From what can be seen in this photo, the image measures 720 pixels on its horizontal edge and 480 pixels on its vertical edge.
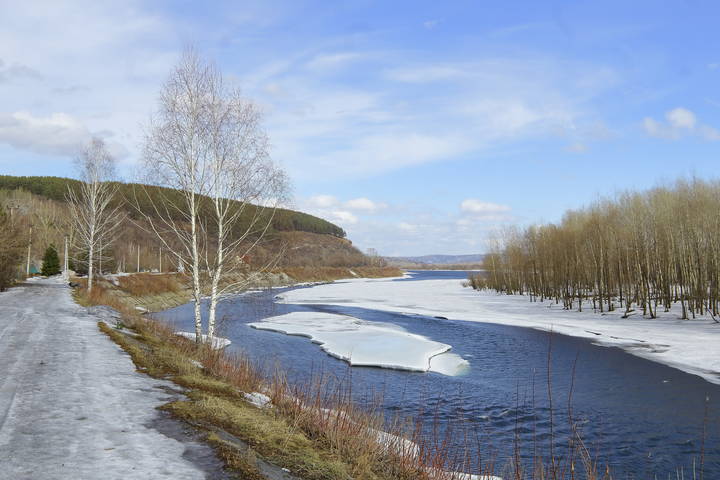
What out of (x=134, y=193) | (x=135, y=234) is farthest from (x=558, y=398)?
(x=135, y=234)

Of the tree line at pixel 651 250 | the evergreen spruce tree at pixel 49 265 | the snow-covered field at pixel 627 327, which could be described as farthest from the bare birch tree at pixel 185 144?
the evergreen spruce tree at pixel 49 265

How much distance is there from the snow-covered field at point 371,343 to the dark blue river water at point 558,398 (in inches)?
28.3

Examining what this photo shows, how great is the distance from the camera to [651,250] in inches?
1254

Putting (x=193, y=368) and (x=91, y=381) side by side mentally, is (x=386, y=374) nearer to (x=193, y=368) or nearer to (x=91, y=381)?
(x=193, y=368)

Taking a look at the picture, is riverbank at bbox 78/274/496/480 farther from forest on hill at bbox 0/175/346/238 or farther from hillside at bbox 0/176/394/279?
forest on hill at bbox 0/175/346/238

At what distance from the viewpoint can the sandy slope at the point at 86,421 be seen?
5.41m

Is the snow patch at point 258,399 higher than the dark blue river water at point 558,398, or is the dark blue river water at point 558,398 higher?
the snow patch at point 258,399

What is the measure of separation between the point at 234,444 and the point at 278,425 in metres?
1.26

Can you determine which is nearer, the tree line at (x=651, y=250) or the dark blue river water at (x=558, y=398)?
the dark blue river water at (x=558, y=398)

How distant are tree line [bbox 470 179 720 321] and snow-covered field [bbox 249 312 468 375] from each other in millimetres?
16453

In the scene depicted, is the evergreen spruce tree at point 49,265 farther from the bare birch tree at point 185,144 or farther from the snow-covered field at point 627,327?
the bare birch tree at point 185,144

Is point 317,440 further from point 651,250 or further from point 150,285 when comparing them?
point 150,285

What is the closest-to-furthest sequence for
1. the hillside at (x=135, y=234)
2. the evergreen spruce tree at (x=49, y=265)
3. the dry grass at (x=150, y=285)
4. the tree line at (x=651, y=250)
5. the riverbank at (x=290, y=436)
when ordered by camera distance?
the riverbank at (x=290, y=436)
the hillside at (x=135, y=234)
the tree line at (x=651, y=250)
the dry grass at (x=150, y=285)
the evergreen spruce tree at (x=49, y=265)

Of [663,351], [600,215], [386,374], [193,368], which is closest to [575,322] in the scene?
[663,351]
